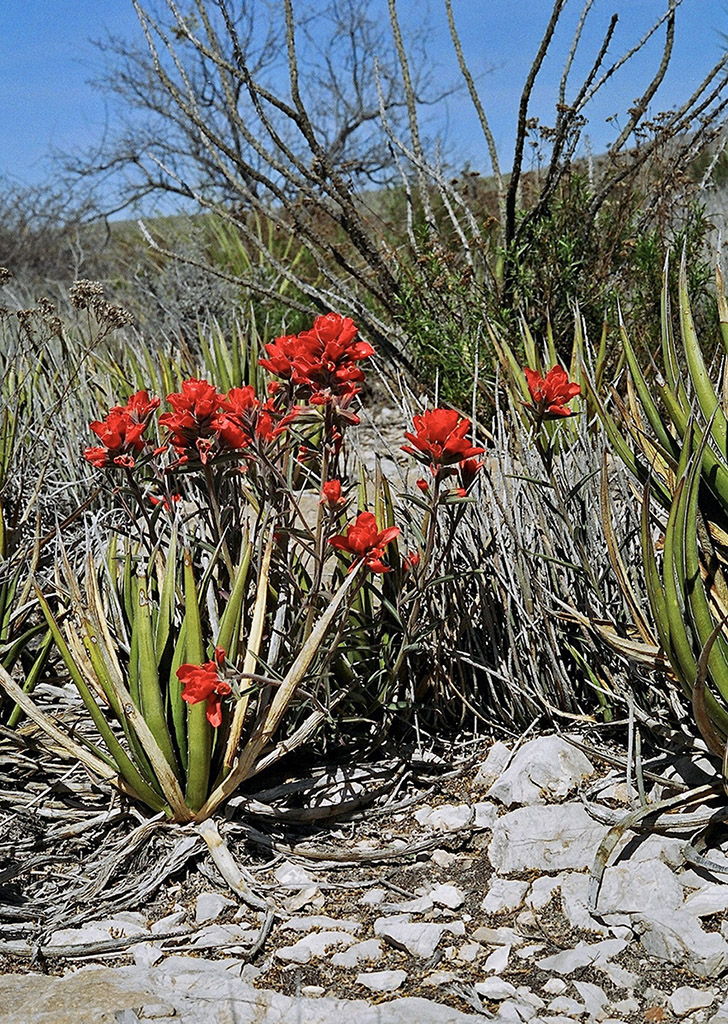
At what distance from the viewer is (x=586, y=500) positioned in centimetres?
251

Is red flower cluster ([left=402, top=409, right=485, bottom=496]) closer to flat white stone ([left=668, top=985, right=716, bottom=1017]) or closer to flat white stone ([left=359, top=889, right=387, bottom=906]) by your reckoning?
flat white stone ([left=359, top=889, right=387, bottom=906])

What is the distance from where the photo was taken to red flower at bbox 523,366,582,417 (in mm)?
2194

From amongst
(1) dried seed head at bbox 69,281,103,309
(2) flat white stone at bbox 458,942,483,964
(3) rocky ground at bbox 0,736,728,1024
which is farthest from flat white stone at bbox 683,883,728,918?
(1) dried seed head at bbox 69,281,103,309

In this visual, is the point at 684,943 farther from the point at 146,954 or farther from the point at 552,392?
the point at 552,392

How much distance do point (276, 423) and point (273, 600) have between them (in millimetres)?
440

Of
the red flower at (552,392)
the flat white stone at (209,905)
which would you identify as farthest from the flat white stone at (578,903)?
the red flower at (552,392)

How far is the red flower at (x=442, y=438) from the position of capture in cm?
198

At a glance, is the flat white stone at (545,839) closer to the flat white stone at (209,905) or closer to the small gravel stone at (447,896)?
the small gravel stone at (447,896)

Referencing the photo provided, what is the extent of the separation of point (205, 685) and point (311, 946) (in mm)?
514

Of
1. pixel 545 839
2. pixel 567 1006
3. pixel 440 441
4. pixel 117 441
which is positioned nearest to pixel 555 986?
pixel 567 1006

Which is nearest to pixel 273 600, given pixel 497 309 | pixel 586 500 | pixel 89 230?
pixel 586 500

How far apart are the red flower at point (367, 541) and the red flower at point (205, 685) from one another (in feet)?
1.21

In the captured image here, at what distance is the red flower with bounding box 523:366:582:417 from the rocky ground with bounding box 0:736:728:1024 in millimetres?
770

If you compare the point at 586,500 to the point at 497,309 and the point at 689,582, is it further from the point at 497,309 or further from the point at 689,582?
the point at 497,309
